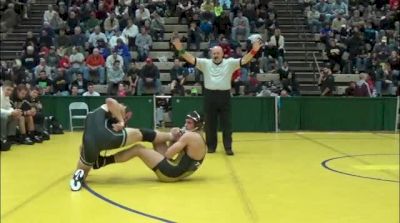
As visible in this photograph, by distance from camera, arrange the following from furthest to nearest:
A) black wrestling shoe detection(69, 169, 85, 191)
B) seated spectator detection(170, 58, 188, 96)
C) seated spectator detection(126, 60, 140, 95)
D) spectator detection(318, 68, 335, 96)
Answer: seated spectator detection(170, 58, 188, 96), seated spectator detection(126, 60, 140, 95), spectator detection(318, 68, 335, 96), black wrestling shoe detection(69, 169, 85, 191)

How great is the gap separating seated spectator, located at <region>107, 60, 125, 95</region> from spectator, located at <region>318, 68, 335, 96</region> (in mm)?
4914

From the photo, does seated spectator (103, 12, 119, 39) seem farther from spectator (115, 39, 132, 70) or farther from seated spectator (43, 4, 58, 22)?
spectator (115, 39, 132, 70)

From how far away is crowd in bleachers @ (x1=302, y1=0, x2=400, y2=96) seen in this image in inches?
223

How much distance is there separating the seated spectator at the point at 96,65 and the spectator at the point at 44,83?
42.3 inches

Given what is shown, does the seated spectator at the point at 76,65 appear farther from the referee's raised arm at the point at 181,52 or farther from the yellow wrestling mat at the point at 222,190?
the referee's raised arm at the point at 181,52

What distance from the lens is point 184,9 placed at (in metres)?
5.92

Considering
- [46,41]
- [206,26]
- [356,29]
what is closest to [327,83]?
[356,29]

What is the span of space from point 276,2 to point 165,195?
8.94 feet

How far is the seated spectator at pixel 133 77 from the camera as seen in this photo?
1587cm

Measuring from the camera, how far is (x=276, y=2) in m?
5.78

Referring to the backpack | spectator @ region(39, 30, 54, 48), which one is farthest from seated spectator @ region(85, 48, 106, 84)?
spectator @ region(39, 30, 54, 48)

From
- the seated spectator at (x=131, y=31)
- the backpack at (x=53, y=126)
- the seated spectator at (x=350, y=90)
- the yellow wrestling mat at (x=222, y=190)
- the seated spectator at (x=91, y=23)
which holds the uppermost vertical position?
the seated spectator at (x=91, y=23)

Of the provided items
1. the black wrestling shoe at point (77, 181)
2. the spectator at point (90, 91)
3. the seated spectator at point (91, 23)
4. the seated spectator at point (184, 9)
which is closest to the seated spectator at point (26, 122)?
the spectator at point (90, 91)

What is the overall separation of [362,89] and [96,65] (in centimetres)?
736
